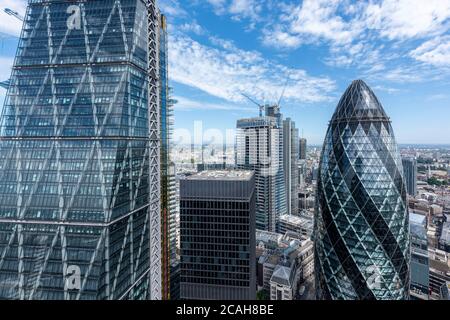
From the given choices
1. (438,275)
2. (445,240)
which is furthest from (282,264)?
(445,240)

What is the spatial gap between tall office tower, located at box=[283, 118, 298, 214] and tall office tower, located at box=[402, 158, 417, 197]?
27.5 metres

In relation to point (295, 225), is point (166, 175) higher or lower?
higher

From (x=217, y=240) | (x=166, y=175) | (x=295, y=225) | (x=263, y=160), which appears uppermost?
(x=263, y=160)

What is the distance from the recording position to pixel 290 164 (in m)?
63.3

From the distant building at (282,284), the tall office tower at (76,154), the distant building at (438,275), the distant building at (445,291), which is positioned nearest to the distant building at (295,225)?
the distant building at (282,284)

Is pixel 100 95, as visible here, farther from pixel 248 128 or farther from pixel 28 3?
pixel 248 128

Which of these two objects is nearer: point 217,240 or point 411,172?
point 217,240

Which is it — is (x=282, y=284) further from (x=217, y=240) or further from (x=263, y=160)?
(x=263, y=160)

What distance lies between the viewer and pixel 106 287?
52.9 feet

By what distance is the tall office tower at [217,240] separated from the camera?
2194 cm

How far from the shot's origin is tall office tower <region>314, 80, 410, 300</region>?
19.5m

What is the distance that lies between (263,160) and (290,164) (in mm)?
14113
